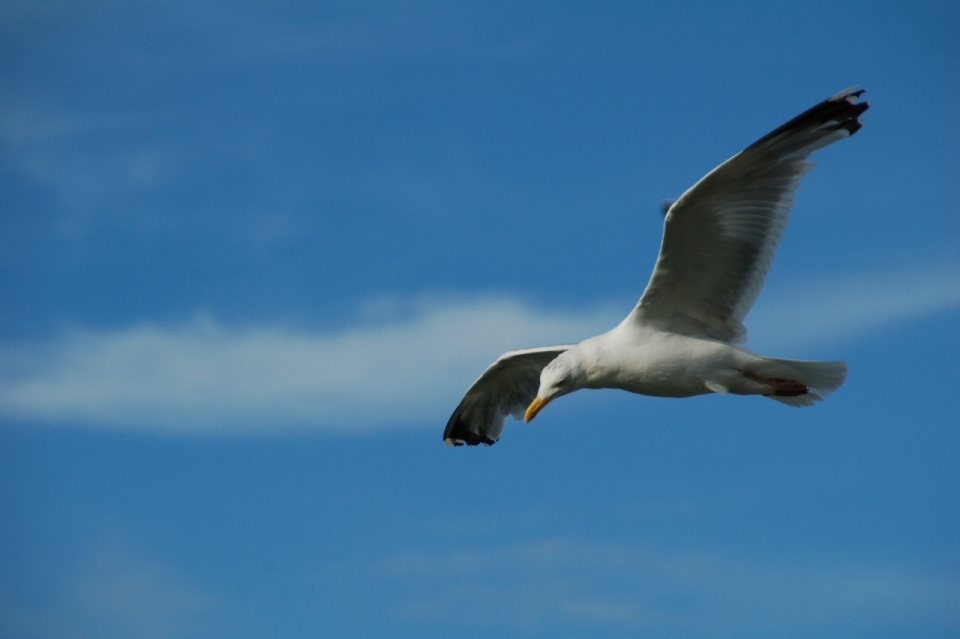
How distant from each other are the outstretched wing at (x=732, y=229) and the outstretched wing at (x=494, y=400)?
8.84 feet

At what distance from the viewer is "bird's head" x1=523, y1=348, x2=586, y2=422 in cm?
1091

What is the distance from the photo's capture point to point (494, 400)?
46.8ft

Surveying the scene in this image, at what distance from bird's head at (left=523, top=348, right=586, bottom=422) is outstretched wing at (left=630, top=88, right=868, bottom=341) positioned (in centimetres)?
72

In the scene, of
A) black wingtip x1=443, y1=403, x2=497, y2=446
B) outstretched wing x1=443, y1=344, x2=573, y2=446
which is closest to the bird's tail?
outstretched wing x1=443, y1=344, x2=573, y2=446

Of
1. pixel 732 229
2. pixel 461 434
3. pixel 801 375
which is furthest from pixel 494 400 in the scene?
pixel 732 229

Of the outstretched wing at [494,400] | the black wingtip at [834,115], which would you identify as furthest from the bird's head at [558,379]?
the black wingtip at [834,115]

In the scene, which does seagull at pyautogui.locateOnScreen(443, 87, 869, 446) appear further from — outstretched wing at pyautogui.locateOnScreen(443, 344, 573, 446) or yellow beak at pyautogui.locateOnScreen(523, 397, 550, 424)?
outstretched wing at pyautogui.locateOnScreen(443, 344, 573, 446)

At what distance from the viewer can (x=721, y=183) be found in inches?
396

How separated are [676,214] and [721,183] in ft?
1.59

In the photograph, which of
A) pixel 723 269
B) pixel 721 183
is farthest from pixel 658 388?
pixel 721 183

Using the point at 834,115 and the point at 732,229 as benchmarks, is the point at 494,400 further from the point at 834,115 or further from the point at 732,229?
the point at 834,115

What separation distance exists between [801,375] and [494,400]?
14.2 feet

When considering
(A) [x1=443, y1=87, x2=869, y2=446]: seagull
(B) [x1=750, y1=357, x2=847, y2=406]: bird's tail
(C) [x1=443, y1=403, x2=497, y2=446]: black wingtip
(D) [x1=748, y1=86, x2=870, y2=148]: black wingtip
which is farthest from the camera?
(C) [x1=443, y1=403, x2=497, y2=446]: black wingtip

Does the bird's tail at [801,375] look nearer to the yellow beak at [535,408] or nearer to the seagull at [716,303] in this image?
the seagull at [716,303]
